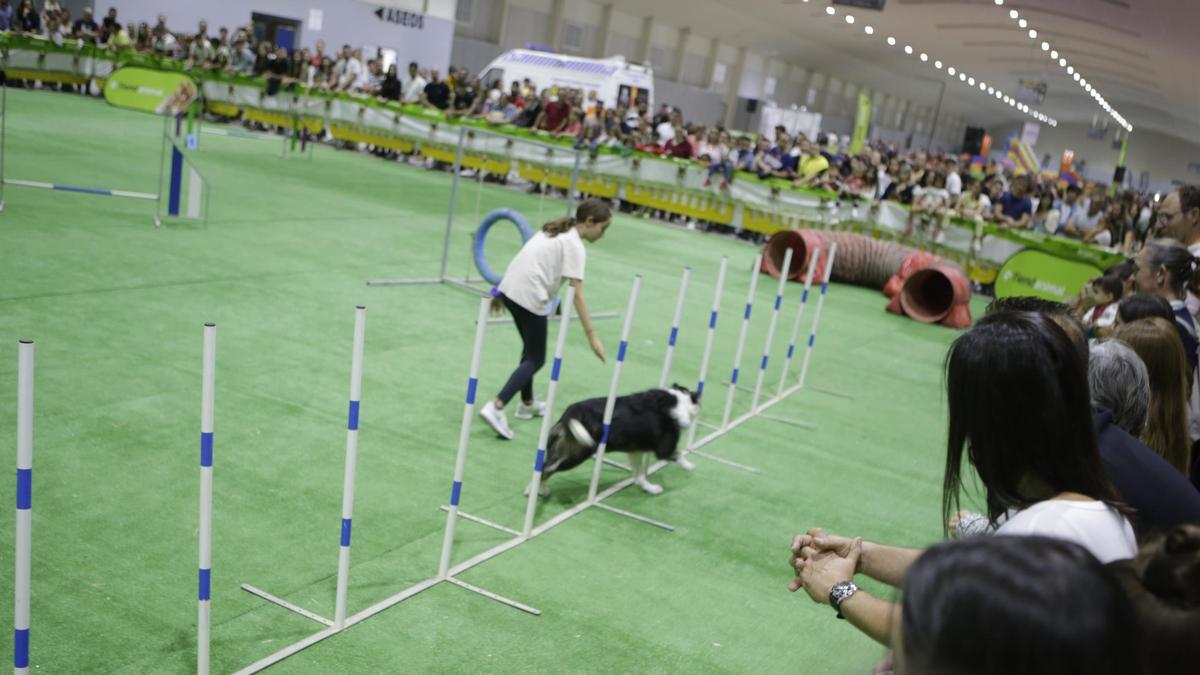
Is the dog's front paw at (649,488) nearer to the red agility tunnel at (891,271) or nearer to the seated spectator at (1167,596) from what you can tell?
the seated spectator at (1167,596)

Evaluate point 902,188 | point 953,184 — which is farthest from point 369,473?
point 953,184

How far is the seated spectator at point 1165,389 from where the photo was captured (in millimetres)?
3664

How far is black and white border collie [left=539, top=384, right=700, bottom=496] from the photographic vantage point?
19.0ft

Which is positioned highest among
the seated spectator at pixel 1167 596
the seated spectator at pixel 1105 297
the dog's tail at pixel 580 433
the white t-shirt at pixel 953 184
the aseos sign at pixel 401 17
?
the aseos sign at pixel 401 17

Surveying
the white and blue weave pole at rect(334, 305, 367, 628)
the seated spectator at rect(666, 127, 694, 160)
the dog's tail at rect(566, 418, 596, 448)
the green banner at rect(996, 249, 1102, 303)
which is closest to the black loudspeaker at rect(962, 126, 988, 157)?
the seated spectator at rect(666, 127, 694, 160)

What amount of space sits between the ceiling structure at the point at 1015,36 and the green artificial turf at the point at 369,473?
16.8 metres

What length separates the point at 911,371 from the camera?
11.0 metres

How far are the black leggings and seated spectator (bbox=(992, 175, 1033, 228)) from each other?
13303 mm

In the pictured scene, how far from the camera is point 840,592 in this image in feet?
7.21

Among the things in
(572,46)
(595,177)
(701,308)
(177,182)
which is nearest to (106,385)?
(177,182)

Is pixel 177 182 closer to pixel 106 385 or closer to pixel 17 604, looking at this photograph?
pixel 106 385

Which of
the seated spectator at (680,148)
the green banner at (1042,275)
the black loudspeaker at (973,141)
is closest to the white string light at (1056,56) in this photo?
the black loudspeaker at (973,141)

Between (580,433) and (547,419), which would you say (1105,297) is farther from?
(547,419)

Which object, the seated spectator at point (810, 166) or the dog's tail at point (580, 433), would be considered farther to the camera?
the seated spectator at point (810, 166)
